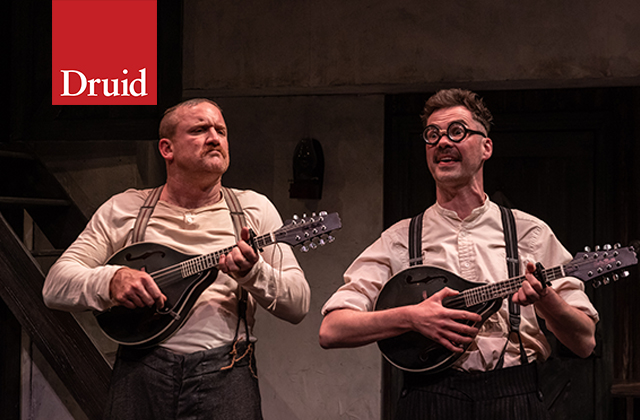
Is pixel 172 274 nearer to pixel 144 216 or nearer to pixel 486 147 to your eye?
pixel 144 216

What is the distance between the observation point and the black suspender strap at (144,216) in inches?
98.2

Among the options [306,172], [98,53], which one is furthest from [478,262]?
[98,53]

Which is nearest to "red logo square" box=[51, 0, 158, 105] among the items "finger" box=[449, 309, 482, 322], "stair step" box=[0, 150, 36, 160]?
"stair step" box=[0, 150, 36, 160]

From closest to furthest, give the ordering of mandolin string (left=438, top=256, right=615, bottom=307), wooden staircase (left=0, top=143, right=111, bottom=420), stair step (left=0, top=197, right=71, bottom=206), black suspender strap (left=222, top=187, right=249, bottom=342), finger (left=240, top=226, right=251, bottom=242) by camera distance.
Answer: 1. mandolin string (left=438, top=256, right=615, bottom=307)
2. finger (left=240, top=226, right=251, bottom=242)
3. black suspender strap (left=222, top=187, right=249, bottom=342)
4. wooden staircase (left=0, top=143, right=111, bottom=420)
5. stair step (left=0, top=197, right=71, bottom=206)

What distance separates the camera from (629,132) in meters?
4.15

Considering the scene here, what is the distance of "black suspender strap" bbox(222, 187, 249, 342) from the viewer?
2.43m

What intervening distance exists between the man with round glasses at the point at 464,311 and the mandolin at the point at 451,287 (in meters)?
0.04

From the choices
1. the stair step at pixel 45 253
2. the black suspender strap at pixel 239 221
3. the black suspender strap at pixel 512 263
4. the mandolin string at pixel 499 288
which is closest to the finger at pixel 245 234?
the black suspender strap at pixel 239 221

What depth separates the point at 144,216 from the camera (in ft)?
8.32

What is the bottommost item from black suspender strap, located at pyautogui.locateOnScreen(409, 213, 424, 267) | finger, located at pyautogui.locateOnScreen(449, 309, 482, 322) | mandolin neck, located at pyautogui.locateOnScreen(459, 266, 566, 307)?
finger, located at pyautogui.locateOnScreen(449, 309, 482, 322)

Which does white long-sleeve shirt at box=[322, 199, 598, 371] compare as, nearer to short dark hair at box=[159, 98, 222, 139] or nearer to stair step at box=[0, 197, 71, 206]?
short dark hair at box=[159, 98, 222, 139]

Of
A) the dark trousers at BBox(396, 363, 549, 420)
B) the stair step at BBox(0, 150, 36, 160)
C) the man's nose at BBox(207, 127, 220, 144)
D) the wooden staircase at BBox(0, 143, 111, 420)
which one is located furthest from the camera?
the stair step at BBox(0, 150, 36, 160)

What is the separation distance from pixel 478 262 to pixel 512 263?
0.11 m

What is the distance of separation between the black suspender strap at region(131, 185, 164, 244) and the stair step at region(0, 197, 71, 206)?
1720mm
